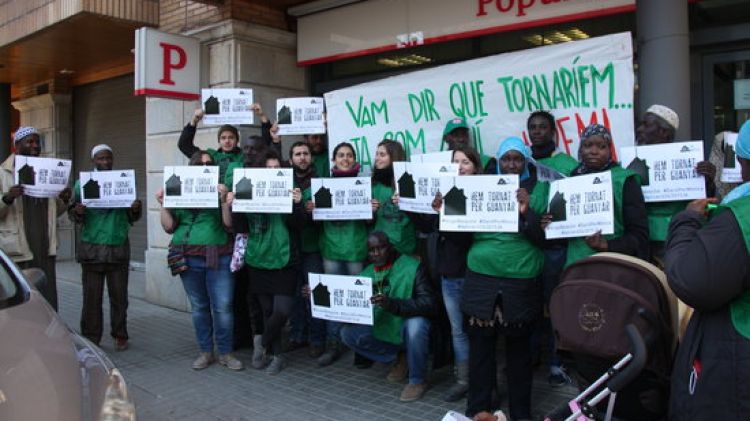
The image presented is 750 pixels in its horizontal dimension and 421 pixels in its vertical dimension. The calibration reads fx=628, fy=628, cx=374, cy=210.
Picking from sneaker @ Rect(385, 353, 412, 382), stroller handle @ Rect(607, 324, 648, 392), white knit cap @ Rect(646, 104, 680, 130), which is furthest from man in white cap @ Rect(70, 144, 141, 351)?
stroller handle @ Rect(607, 324, 648, 392)

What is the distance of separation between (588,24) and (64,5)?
6697mm

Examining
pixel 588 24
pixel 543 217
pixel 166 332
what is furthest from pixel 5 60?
pixel 543 217

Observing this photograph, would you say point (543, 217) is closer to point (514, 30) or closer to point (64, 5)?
point (514, 30)

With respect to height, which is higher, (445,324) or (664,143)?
(664,143)

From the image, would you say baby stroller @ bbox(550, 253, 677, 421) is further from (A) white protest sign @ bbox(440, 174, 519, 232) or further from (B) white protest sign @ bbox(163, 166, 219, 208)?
(B) white protest sign @ bbox(163, 166, 219, 208)

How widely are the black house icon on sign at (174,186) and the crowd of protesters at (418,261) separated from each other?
0.19 m

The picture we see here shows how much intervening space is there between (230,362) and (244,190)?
1577 millimetres

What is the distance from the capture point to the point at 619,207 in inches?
147

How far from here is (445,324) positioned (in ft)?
17.1

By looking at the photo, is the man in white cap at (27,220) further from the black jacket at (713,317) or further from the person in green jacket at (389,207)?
the black jacket at (713,317)

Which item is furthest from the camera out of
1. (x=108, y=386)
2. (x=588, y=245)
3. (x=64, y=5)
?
(x=64, y=5)

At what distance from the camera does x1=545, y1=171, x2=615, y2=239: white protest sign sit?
11.5 ft

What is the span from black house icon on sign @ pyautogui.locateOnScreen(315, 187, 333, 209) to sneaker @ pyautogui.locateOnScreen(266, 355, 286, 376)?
1409mm

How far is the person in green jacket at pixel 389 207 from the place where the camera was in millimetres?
5113
